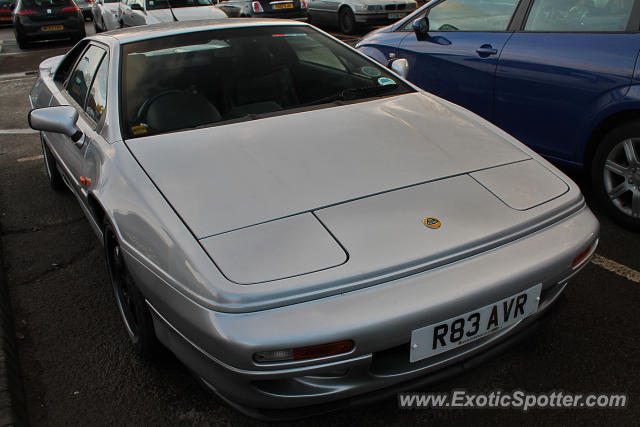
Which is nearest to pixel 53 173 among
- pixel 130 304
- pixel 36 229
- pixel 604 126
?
pixel 36 229

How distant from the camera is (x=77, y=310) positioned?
283cm

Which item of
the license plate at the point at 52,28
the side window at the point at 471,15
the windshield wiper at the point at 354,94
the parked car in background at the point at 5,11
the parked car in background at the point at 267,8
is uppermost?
the side window at the point at 471,15

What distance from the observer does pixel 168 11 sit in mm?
9828

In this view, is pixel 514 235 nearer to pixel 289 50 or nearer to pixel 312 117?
pixel 312 117

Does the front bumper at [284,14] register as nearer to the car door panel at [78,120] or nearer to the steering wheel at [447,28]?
the steering wheel at [447,28]

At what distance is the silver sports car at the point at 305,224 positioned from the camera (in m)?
1.62

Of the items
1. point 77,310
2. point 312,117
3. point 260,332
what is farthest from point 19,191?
point 260,332

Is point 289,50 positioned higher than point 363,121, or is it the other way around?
point 289,50

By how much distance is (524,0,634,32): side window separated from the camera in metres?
3.27

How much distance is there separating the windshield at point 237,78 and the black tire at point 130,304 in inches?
20.5

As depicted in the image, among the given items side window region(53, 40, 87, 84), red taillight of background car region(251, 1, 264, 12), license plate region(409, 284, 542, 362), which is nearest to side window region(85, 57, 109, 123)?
side window region(53, 40, 87, 84)

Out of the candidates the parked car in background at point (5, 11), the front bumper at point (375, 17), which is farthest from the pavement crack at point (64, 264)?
the parked car in background at point (5, 11)

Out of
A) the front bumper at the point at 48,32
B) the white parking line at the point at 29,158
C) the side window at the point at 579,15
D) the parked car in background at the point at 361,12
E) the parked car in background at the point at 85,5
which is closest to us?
the side window at the point at 579,15

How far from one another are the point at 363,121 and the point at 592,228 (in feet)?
3.57
